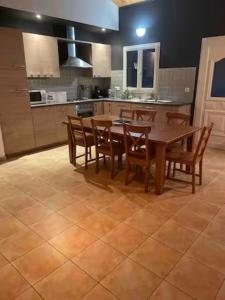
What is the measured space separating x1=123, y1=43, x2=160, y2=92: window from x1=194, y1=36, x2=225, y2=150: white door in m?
1.10

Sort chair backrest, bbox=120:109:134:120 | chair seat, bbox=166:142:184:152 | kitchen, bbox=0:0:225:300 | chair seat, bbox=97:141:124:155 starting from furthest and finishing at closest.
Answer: chair backrest, bbox=120:109:134:120 < chair seat, bbox=97:141:124:155 < chair seat, bbox=166:142:184:152 < kitchen, bbox=0:0:225:300

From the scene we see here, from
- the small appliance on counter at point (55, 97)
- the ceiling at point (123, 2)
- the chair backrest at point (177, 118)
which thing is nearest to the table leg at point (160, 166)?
the chair backrest at point (177, 118)

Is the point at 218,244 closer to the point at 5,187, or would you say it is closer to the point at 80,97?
the point at 5,187

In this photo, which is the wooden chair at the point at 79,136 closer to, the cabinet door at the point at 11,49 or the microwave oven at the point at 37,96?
the microwave oven at the point at 37,96

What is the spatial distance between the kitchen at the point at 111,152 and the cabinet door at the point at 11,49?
0.06 feet

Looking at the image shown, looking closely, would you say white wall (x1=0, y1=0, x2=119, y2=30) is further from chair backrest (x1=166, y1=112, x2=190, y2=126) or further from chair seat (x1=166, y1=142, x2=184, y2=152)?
chair seat (x1=166, y1=142, x2=184, y2=152)

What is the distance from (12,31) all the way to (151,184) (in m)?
3.46

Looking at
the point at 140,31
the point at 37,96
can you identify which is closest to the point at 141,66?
the point at 140,31

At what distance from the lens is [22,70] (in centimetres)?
410

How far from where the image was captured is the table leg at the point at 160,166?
2.69 m

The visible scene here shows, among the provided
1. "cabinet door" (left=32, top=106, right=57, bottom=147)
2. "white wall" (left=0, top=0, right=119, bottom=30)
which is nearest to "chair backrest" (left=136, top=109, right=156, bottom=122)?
"cabinet door" (left=32, top=106, right=57, bottom=147)

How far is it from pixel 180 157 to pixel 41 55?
11.3 feet

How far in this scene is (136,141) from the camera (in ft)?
9.27

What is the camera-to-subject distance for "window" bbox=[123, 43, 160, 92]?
525 cm
